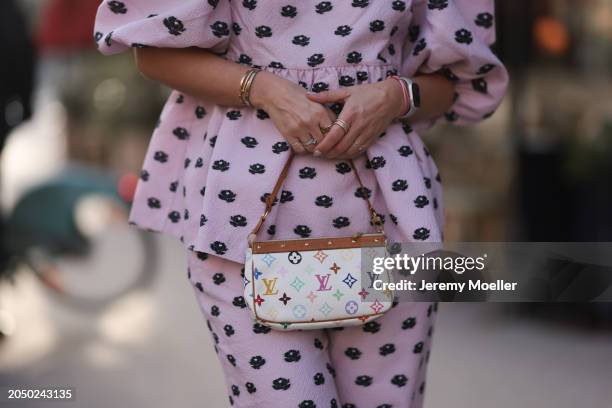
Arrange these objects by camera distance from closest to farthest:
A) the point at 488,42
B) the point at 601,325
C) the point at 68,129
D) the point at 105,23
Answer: the point at 105,23
the point at 488,42
the point at 601,325
the point at 68,129

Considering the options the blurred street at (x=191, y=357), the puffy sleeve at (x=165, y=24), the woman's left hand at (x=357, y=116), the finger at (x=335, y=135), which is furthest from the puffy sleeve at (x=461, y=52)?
the blurred street at (x=191, y=357)

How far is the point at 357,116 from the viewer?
1.90 m

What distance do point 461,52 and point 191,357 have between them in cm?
302

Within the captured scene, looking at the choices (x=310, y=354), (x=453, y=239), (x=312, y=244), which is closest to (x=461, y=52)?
(x=312, y=244)

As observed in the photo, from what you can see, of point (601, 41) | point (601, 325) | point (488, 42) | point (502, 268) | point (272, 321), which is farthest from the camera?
point (601, 41)

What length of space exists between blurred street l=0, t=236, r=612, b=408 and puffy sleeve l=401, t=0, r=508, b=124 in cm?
203

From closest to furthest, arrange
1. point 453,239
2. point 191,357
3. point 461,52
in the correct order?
1. point 461,52
2. point 191,357
3. point 453,239

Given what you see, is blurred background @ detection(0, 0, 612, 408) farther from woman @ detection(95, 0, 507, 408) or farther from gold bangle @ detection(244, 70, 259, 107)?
gold bangle @ detection(244, 70, 259, 107)

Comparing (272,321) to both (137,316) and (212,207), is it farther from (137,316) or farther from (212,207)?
(137,316)

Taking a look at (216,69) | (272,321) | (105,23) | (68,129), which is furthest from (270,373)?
(68,129)

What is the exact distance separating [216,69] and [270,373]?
628mm

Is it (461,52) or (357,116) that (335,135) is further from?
(461,52)

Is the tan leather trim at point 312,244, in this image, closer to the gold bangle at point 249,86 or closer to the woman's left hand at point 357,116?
the woman's left hand at point 357,116

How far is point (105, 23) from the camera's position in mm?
2002
